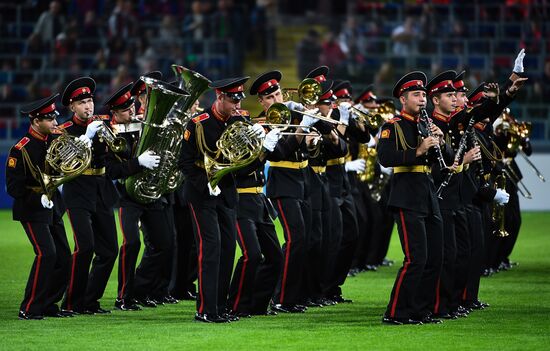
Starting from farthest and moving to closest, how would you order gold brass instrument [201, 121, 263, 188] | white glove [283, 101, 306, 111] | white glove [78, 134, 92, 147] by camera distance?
1. white glove [283, 101, 306, 111]
2. white glove [78, 134, 92, 147]
3. gold brass instrument [201, 121, 263, 188]

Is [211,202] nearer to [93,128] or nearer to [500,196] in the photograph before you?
[93,128]

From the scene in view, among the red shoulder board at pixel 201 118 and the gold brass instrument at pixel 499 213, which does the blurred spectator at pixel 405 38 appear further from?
the red shoulder board at pixel 201 118

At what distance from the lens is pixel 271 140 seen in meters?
10.3

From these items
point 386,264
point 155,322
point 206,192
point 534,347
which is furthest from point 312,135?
point 386,264

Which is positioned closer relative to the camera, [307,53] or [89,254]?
[89,254]

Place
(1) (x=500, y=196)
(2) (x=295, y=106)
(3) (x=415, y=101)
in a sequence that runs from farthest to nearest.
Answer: (1) (x=500, y=196) → (2) (x=295, y=106) → (3) (x=415, y=101)

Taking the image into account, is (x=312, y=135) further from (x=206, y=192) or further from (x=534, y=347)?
(x=534, y=347)

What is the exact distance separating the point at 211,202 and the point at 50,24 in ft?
48.4

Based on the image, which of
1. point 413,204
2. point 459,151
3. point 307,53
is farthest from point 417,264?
point 307,53

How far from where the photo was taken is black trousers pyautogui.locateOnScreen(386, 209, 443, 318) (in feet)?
33.2

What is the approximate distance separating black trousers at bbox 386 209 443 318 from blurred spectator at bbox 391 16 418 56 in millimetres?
13973

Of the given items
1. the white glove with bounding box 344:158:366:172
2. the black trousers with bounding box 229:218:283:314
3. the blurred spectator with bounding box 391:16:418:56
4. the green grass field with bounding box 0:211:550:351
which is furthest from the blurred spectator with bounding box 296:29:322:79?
the black trousers with bounding box 229:218:283:314

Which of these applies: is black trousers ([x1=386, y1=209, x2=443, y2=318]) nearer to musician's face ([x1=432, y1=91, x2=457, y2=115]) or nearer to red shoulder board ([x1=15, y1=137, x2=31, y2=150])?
musician's face ([x1=432, y1=91, x2=457, y2=115])

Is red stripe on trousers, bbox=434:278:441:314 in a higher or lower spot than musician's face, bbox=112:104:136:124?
lower
